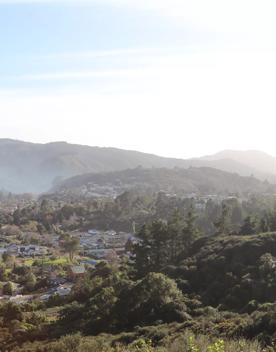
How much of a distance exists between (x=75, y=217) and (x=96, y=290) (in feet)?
176

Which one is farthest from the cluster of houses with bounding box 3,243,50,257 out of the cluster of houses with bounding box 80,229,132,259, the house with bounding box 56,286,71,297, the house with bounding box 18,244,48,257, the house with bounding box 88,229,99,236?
the house with bounding box 56,286,71,297

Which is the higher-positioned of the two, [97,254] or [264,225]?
[264,225]

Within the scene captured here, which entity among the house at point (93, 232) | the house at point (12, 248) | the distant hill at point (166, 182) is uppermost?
the distant hill at point (166, 182)

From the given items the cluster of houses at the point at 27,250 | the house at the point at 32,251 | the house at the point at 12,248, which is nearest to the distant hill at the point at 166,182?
the house at the point at 12,248

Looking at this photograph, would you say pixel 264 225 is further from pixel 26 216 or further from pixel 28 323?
pixel 26 216

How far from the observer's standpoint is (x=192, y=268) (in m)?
24.3

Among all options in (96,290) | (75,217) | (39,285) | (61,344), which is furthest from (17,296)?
(75,217)

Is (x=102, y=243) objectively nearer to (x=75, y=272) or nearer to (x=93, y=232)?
(x=93, y=232)

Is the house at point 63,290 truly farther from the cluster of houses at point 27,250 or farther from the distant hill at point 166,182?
the distant hill at point 166,182

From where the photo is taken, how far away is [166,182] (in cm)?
15375

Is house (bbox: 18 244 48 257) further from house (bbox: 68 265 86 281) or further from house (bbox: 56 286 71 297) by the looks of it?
house (bbox: 56 286 71 297)

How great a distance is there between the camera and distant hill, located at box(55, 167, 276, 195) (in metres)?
141

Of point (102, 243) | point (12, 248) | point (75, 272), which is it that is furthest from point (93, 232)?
point (75, 272)

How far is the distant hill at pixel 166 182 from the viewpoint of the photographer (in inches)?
5566
